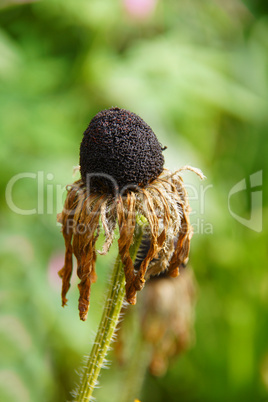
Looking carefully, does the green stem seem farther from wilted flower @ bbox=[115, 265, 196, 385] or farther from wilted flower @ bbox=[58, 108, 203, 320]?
wilted flower @ bbox=[115, 265, 196, 385]

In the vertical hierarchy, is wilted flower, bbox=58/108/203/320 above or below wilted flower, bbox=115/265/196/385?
above

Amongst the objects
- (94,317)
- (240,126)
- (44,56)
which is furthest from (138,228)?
(240,126)

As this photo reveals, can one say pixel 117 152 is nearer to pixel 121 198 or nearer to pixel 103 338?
pixel 121 198

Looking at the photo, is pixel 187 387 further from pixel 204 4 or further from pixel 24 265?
pixel 204 4

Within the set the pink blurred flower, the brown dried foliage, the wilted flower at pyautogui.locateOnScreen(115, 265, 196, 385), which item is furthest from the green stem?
the pink blurred flower

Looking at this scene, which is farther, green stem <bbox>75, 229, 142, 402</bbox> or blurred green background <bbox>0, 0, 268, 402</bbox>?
blurred green background <bbox>0, 0, 268, 402</bbox>

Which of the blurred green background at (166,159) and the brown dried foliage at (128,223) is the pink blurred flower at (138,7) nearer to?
the blurred green background at (166,159)

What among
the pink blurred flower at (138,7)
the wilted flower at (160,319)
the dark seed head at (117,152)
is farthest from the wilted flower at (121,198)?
the pink blurred flower at (138,7)
